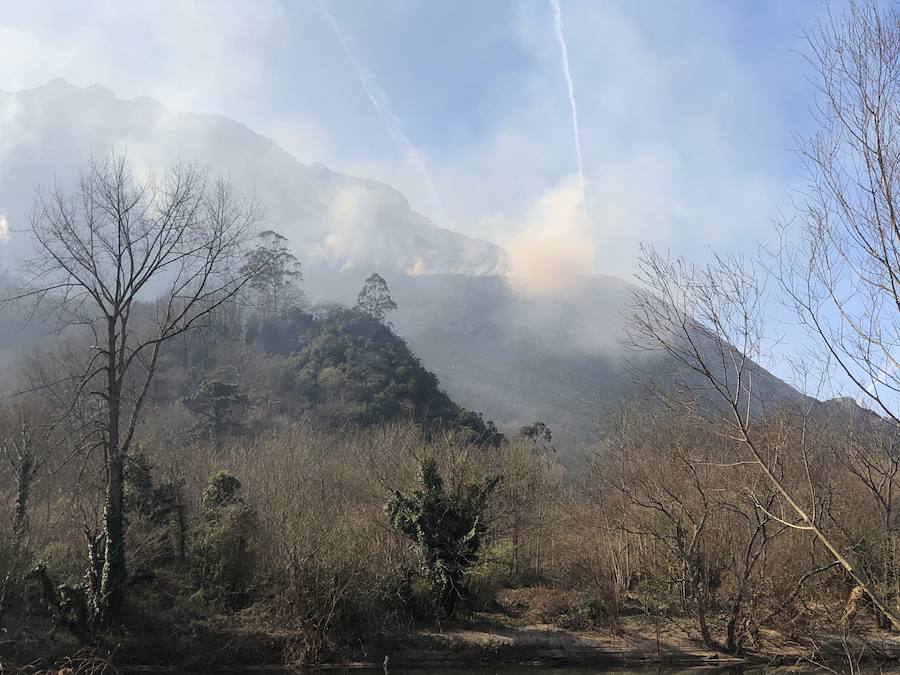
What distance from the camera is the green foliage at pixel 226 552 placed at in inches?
727

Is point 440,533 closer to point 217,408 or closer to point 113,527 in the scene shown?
point 113,527

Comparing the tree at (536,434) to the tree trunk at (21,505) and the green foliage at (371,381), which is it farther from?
the tree trunk at (21,505)

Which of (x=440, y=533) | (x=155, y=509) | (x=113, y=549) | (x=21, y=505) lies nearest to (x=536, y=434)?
(x=440, y=533)

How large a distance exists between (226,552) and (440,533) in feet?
20.7

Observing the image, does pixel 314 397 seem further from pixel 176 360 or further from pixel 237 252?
pixel 237 252

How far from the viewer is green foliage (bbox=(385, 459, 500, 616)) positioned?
61.8 feet

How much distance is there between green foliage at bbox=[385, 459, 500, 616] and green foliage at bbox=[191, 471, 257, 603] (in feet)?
14.2

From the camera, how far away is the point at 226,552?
1869cm


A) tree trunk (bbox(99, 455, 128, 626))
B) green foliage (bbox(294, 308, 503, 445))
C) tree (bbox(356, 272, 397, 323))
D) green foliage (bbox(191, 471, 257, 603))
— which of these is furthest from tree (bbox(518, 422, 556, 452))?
tree (bbox(356, 272, 397, 323))

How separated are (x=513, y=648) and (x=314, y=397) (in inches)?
1349

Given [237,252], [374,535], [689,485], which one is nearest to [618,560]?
[689,485]

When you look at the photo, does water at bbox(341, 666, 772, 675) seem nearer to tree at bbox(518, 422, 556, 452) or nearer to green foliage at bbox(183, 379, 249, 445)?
tree at bbox(518, 422, 556, 452)

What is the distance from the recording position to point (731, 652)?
16.3 meters

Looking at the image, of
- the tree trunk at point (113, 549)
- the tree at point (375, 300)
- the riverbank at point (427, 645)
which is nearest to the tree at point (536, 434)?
the riverbank at point (427, 645)
